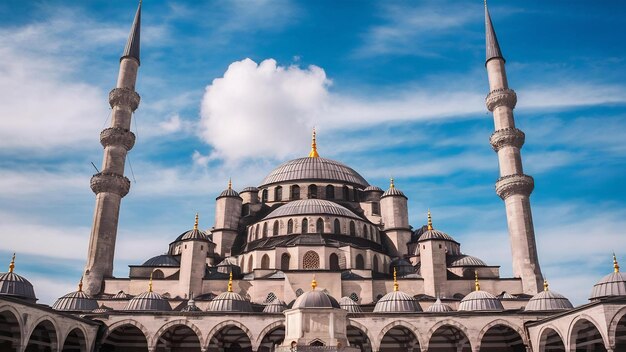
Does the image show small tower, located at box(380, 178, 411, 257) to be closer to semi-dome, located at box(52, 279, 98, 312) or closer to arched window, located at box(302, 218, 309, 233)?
arched window, located at box(302, 218, 309, 233)

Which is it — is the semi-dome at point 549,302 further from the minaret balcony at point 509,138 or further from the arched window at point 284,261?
the arched window at point 284,261

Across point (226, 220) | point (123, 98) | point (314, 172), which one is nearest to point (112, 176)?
point (123, 98)

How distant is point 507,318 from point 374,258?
1162 cm

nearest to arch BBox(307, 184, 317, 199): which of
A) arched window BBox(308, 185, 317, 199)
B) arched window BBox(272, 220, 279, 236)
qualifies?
arched window BBox(308, 185, 317, 199)

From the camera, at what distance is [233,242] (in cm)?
4012

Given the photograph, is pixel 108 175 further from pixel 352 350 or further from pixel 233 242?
pixel 352 350

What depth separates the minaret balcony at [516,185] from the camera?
114 feet

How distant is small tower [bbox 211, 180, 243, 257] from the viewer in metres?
39.8

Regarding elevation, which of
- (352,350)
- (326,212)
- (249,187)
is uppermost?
(249,187)

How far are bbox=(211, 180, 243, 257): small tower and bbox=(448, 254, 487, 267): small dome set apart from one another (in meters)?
15.7

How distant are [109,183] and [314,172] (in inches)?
674

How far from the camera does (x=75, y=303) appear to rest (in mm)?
27594

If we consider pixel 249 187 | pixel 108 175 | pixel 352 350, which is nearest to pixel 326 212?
pixel 249 187

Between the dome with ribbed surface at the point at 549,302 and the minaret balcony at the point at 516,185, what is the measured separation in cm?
975
